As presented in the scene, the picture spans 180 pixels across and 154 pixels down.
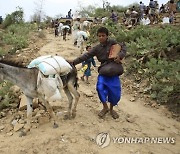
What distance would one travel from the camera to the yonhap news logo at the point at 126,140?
16.7 feet

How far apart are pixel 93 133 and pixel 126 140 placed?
621 mm

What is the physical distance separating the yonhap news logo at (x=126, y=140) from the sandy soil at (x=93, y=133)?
2 cm

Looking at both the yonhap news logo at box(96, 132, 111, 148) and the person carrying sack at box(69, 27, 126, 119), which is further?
the person carrying sack at box(69, 27, 126, 119)

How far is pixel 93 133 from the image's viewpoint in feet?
17.5

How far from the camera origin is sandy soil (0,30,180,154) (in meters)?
4.91

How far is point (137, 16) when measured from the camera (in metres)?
19.0

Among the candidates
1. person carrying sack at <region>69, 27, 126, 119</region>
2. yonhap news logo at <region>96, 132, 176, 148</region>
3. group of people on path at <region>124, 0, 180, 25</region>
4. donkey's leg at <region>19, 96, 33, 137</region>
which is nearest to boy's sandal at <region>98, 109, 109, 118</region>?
person carrying sack at <region>69, 27, 126, 119</region>

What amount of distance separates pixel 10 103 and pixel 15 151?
222 centimetres

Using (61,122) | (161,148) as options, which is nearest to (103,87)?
(61,122)

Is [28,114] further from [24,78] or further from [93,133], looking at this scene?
[93,133]

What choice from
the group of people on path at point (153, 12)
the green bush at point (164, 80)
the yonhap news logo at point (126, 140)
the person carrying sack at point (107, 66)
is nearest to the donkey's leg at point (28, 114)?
the person carrying sack at point (107, 66)

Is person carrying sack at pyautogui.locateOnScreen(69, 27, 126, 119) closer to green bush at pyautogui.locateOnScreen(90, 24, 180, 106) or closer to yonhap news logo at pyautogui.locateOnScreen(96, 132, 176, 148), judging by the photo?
yonhap news logo at pyautogui.locateOnScreen(96, 132, 176, 148)

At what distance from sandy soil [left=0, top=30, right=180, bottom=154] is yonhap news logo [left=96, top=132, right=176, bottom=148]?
0.06 feet

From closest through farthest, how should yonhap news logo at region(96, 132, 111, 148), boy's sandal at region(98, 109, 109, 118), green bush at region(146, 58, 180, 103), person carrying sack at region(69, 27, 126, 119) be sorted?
yonhap news logo at region(96, 132, 111, 148) < person carrying sack at region(69, 27, 126, 119) < boy's sandal at region(98, 109, 109, 118) < green bush at region(146, 58, 180, 103)
